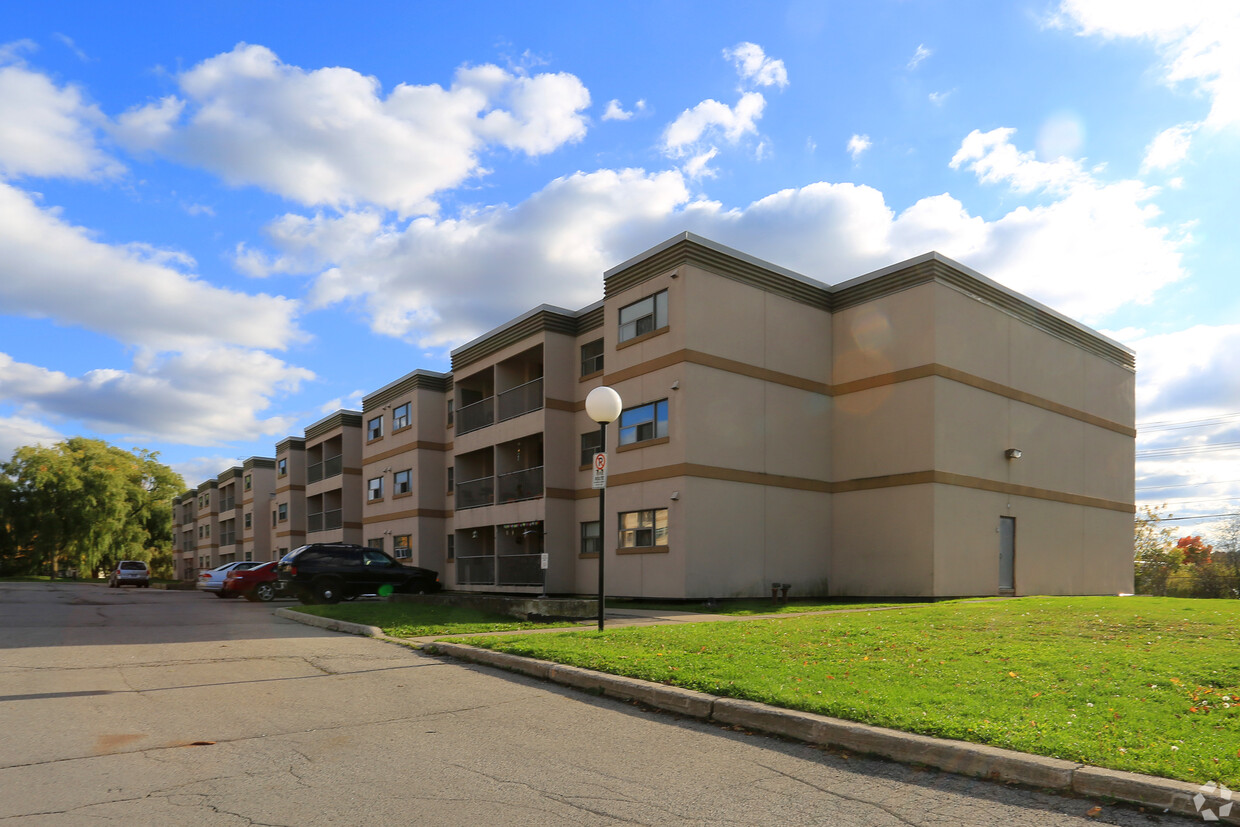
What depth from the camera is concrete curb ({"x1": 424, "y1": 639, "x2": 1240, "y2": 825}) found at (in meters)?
4.97

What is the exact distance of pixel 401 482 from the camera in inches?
1539

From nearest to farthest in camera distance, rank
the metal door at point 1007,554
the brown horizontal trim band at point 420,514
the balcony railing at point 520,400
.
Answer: the metal door at point 1007,554, the balcony railing at point 520,400, the brown horizontal trim band at point 420,514

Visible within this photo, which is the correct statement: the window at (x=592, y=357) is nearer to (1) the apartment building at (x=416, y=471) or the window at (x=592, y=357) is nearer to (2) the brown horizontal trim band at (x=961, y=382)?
(2) the brown horizontal trim band at (x=961, y=382)

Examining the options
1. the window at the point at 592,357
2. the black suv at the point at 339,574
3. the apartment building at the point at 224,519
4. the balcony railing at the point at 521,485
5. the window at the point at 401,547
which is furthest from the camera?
the apartment building at the point at 224,519

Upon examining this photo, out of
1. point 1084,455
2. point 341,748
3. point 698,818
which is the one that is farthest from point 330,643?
point 1084,455

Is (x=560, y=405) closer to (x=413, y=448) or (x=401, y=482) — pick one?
(x=413, y=448)

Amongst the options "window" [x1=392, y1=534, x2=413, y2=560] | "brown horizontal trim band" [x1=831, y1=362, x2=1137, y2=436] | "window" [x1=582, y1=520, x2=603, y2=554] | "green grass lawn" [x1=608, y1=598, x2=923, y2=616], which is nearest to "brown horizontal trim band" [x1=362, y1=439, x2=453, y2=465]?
"window" [x1=392, y1=534, x2=413, y2=560]

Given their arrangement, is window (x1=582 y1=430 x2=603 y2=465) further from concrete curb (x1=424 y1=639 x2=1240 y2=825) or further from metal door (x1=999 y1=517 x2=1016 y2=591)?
concrete curb (x1=424 y1=639 x2=1240 y2=825)

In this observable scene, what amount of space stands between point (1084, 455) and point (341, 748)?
2951 cm

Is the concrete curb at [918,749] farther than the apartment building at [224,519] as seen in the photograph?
No

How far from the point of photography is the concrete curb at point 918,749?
4969mm

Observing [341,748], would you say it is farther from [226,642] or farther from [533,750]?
[226,642]

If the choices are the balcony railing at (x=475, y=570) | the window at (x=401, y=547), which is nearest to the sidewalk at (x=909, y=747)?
the balcony railing at (x=475, y=570)

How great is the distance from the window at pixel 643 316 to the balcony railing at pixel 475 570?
34.8 feet
